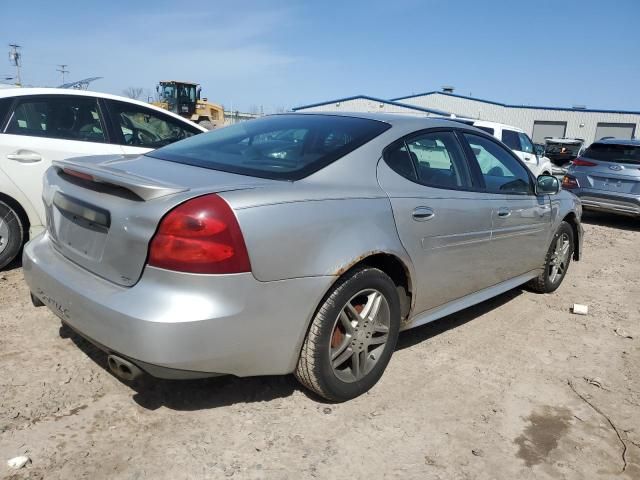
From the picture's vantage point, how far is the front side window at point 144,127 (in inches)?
195

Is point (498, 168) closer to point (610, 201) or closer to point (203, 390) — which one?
point (203, 390)

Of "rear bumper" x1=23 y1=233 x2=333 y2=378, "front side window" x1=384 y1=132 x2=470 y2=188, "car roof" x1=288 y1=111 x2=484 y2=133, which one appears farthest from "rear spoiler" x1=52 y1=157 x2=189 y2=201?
"car roof" x1=288 y1=111 x2=484 y2=133

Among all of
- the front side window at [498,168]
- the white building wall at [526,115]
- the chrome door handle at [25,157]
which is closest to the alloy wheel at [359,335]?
the front side window at [498,168]

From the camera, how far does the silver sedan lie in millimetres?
2123

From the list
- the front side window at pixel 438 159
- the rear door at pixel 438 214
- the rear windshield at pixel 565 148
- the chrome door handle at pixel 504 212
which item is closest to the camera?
the rear door at pixel 438 214

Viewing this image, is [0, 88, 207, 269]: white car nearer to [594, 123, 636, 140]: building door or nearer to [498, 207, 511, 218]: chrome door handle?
[498, 207, 511, 218]: chrome door handle

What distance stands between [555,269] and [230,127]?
3382mm

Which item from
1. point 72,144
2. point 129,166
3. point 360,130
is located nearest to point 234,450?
point 129,166

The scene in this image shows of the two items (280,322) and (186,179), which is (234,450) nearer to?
(280,322)

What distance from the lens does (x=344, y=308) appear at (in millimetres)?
2652

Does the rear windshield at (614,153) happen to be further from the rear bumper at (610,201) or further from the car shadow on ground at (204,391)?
the car shadow on ground at (204,391)

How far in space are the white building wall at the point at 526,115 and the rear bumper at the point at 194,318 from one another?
4534 centimetres

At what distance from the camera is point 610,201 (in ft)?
30.0

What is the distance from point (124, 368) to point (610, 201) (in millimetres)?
9156
